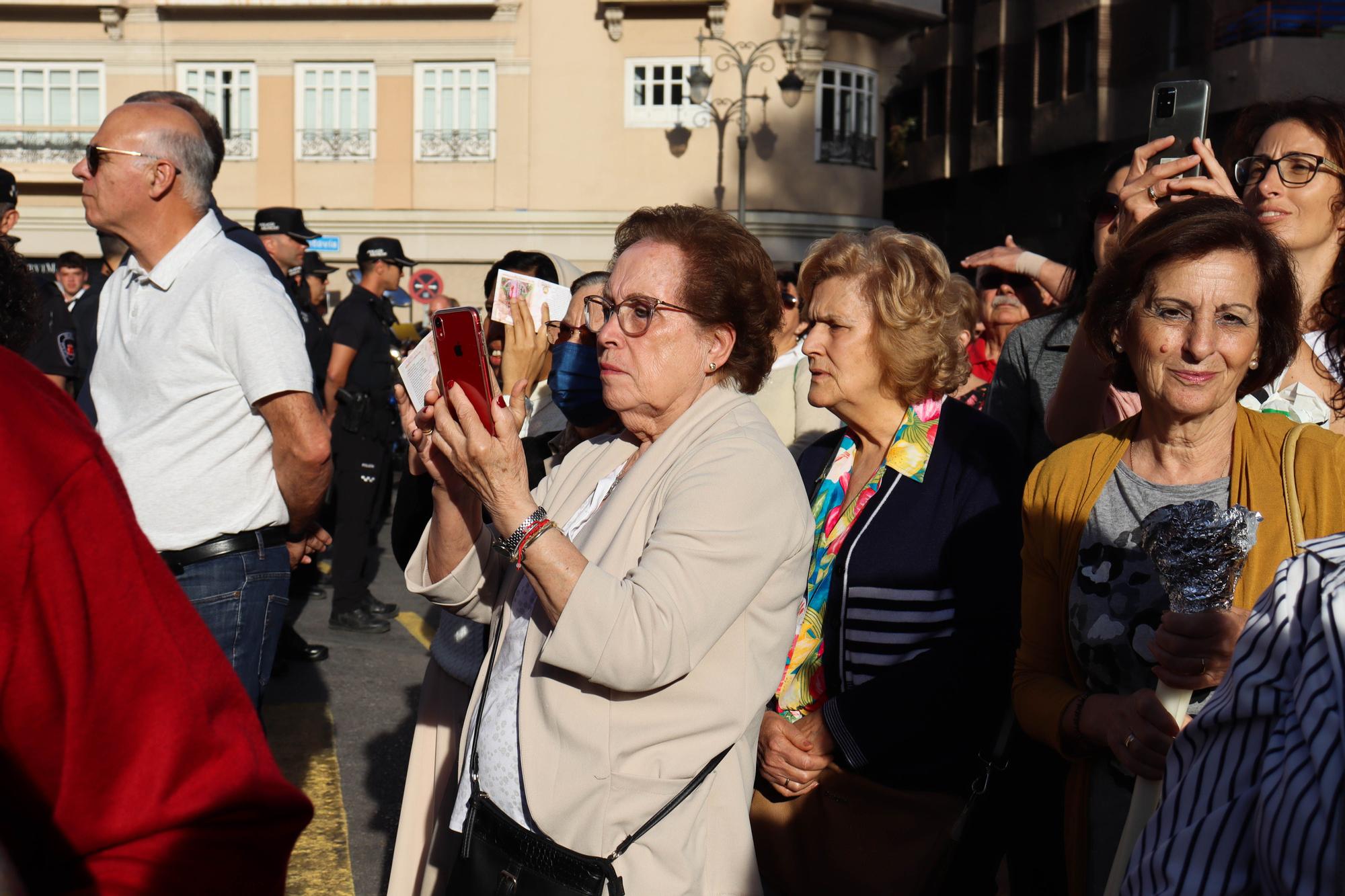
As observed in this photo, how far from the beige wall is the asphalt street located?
1858 cm

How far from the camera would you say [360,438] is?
Answer: 7.90 metres

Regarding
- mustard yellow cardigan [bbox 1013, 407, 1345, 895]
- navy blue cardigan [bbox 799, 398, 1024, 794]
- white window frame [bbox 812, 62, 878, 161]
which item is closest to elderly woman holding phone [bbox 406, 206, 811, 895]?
navy blue cardigan [bbox 799, 398, 1024, 794]

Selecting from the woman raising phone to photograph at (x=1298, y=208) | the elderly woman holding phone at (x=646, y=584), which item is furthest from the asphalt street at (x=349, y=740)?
the woman raising phone to photograph at (x=1298, y=208)

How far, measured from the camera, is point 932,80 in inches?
1297

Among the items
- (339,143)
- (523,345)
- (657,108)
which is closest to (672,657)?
(523,345)

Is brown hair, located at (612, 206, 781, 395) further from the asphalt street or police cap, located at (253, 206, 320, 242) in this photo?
police cap, located at (253, 206, 320, 242)

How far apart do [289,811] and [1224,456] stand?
2.04 meters

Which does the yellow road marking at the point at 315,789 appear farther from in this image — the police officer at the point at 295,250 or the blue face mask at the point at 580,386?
the police officer at the point at 295,250

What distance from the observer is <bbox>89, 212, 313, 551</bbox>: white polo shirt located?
11.2 feet

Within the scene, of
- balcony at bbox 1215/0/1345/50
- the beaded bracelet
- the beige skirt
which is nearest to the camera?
the beaded bracelet

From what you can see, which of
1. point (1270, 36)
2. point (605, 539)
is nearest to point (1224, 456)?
point (605, 539)

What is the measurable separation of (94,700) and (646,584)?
4.19 feet

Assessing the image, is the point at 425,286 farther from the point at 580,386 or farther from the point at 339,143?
the point at 580,386

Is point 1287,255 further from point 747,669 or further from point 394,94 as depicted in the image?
point 394,94
